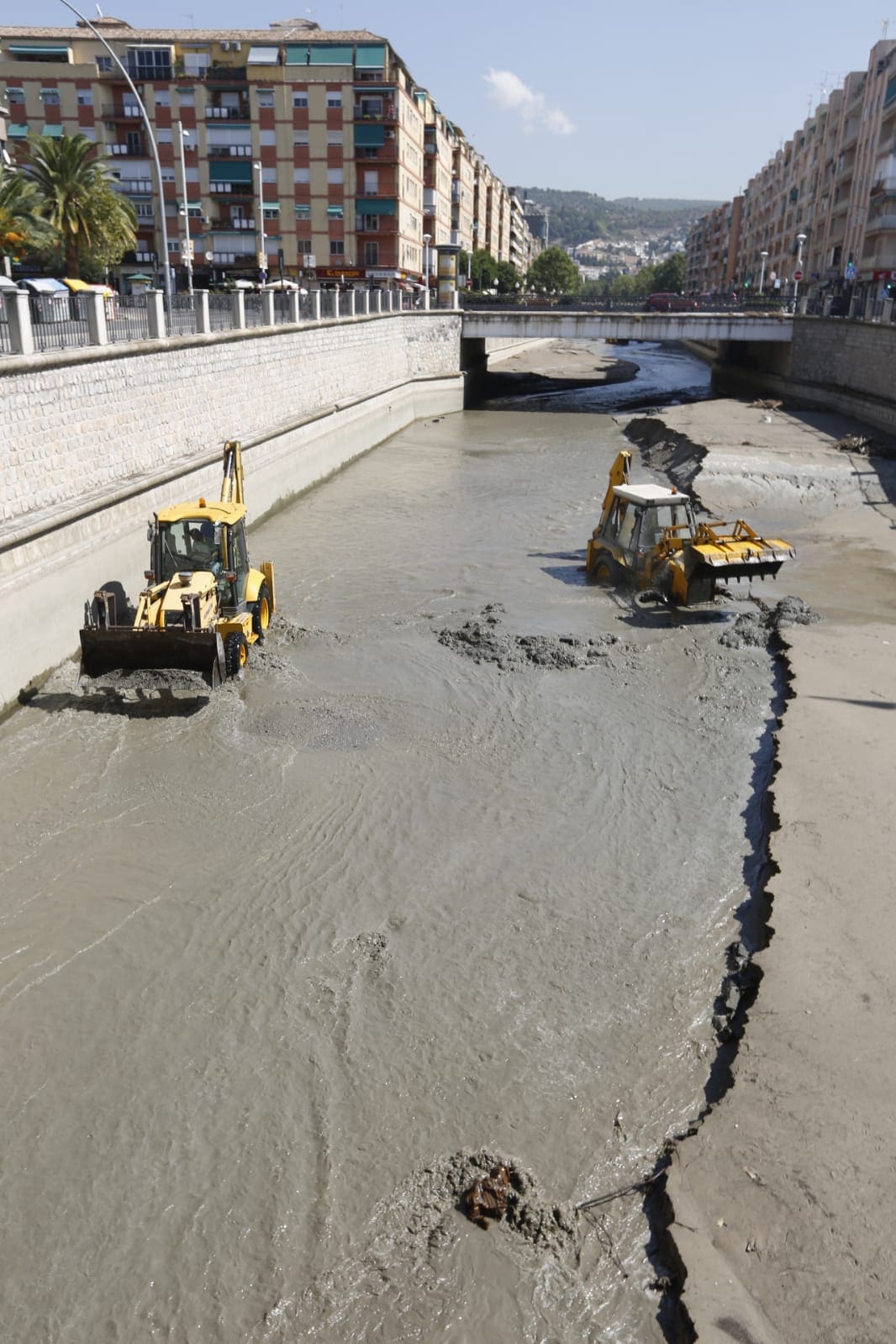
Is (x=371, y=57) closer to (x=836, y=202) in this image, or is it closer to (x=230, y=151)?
(x=230, y=151)

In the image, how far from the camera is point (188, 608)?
1216 cm

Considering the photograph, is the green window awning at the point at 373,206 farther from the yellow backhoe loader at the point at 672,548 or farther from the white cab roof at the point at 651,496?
the white cab roof at the point at 651,496

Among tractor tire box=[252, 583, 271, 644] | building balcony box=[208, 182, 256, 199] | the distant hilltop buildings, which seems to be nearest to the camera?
tractor tire box=[252, 583, 271, 644]

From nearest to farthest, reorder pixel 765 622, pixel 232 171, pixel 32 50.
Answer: pixel 765 622 < pixel 32 50 < pixel 232 171

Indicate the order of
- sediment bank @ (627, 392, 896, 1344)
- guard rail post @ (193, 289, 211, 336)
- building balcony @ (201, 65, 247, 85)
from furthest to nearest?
1. building balcony @ (201, 65, 247, 85)
2. guard rail post @ (193, 289, 211, 336)
3. sediment bank @ (627, 392, 896, 1344)

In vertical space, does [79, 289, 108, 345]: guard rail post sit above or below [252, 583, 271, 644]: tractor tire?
above

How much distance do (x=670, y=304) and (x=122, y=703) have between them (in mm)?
45838

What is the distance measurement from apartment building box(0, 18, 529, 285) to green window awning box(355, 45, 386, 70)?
2.7 inches

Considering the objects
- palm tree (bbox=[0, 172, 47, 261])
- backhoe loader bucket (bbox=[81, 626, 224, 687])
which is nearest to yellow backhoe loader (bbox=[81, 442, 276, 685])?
backhoe loader bucket (bbox=[81, 626, 224, 687])

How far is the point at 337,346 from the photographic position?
1334 inches

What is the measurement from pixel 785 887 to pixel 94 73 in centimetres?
6877

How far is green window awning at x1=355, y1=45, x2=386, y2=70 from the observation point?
198 ft

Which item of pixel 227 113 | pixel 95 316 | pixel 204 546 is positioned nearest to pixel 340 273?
pixel 227 113

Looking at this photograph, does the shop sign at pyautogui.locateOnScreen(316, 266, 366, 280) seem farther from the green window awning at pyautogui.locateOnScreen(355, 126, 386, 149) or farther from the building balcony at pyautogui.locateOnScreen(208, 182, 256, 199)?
the green window awning at pyautogui.locateOnScreen(355, 126, 386, 149)
